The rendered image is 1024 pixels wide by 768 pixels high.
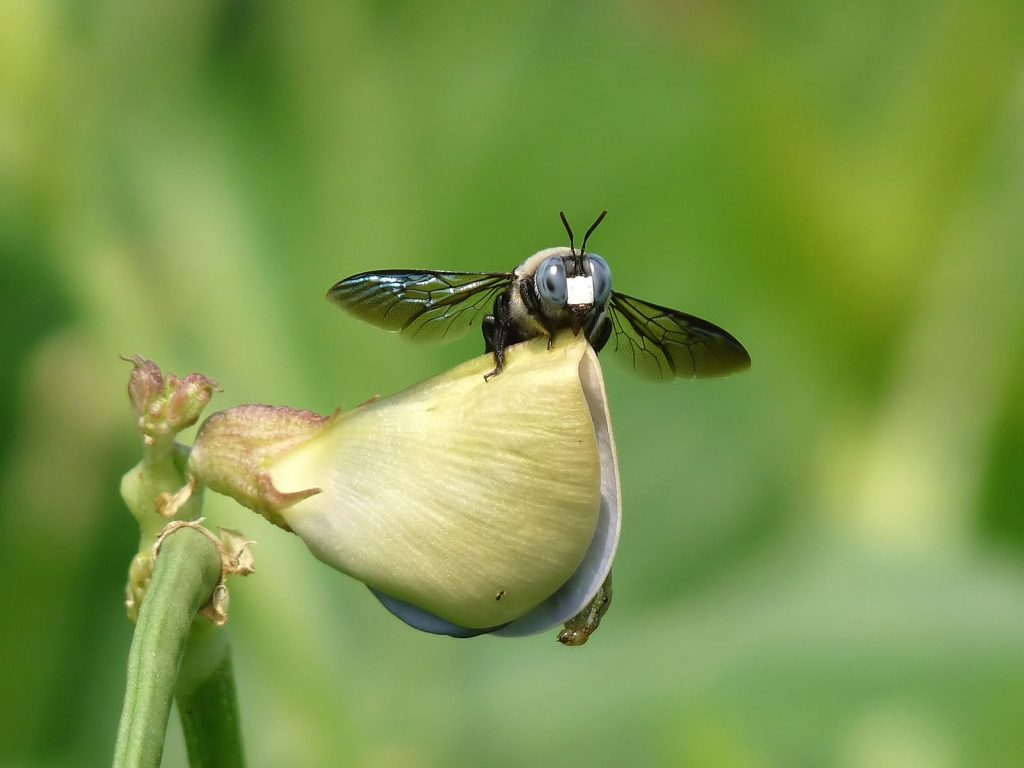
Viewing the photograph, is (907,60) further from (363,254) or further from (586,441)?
(586,441)

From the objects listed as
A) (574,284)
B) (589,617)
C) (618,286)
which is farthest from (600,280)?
(618,286)

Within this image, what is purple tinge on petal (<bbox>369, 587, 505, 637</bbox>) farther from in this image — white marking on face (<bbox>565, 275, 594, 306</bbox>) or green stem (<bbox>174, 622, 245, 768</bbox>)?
white marking on face (<bbox>565, 275, 594, 306</bbox>)

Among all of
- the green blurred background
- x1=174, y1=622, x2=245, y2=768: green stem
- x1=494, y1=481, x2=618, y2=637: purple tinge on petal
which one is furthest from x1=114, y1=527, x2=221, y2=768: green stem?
the green blurred background

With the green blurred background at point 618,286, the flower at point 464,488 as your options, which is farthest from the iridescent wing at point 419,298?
the green blurred background at point 618,286

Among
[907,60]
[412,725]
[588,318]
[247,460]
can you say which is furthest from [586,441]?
[907,60]

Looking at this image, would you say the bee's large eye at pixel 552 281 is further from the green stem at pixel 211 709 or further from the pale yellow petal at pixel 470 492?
the green stem at pixel 211 709

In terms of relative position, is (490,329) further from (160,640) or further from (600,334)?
(160,640)
